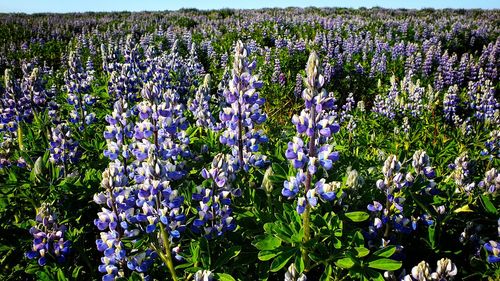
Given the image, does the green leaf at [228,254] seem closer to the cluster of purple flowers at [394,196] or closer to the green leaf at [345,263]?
the green leaf at [345,263]

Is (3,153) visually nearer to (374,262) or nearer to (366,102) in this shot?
(374,262)

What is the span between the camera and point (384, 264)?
180 centimetres

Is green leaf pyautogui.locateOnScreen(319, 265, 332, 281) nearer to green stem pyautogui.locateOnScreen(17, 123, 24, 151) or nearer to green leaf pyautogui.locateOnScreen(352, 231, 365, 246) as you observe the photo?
green leaf pyautogui.locateOnScreen(352, 231, 365, 246)

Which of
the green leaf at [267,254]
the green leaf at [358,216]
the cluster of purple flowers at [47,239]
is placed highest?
the green leaf at [358,216]

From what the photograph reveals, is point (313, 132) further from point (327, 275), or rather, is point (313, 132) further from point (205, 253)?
point (205, 253)

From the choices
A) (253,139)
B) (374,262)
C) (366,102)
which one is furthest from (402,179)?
(366,102)

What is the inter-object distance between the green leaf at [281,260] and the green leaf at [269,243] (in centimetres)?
5

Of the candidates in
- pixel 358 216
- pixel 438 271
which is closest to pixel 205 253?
pixel 358 216

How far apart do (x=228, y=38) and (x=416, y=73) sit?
581cm

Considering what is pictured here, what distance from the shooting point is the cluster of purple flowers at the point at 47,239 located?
6.89 feet

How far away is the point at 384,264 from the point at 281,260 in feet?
1.60

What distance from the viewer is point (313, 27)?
519 inches

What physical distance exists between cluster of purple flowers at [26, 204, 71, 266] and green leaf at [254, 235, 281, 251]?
114 centimetres

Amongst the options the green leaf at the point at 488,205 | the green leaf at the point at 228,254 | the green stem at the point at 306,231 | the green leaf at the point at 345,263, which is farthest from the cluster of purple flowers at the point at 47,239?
the green leaf at the point at 488,205
